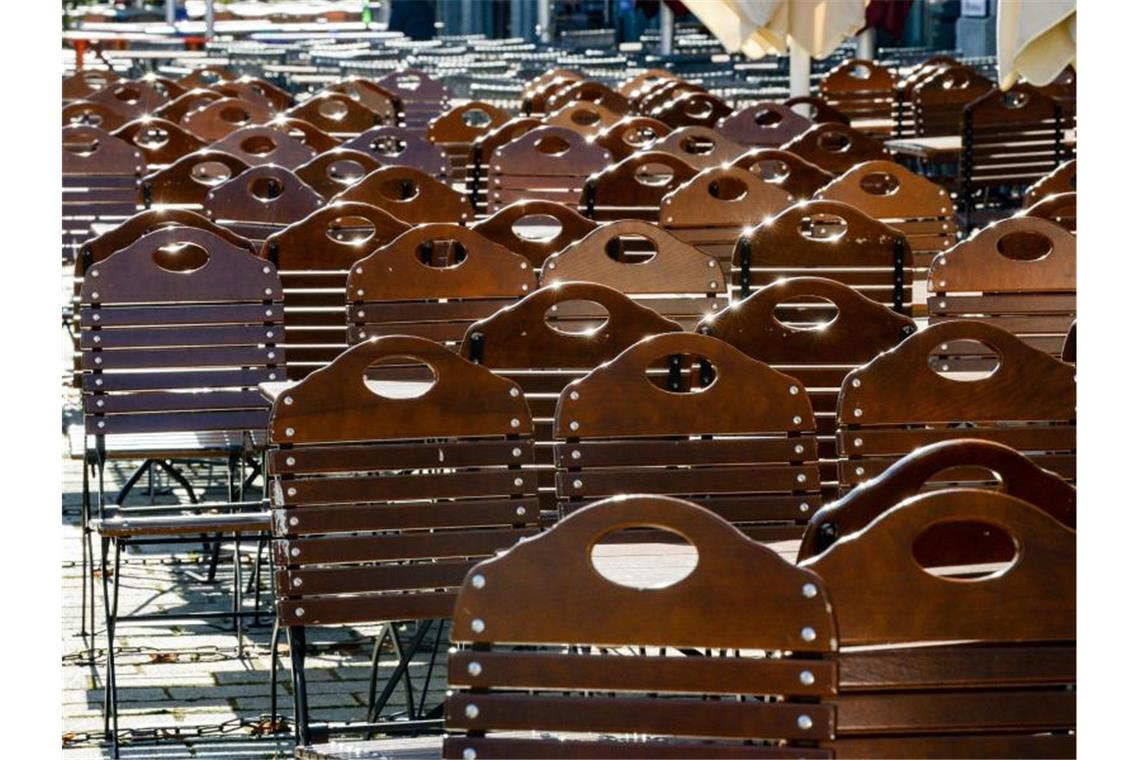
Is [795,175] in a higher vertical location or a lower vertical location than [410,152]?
higher

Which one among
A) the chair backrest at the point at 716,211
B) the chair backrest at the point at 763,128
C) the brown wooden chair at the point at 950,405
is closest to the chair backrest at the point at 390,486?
the brown wooden chair at the point at 950,405

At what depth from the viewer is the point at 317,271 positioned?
26.2 feet

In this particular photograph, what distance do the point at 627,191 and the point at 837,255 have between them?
2.11m

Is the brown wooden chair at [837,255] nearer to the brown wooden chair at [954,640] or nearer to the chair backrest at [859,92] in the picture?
the brown wooden chair at [954,640]

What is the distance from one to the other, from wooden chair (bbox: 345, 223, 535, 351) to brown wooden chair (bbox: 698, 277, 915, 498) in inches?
50.5

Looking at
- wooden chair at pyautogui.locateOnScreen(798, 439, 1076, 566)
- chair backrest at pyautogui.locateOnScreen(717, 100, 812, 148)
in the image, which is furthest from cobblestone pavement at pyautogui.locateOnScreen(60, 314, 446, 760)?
chair backrest at pyautogui.locateOnScreen(717, 100, 812, 148)

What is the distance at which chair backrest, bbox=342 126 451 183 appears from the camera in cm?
1138

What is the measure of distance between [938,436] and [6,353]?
9.07 feet

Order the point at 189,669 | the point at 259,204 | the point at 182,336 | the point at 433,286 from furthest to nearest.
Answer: the point at 259,204
the point at 433,286
the point at 182,336
the point at 189,669

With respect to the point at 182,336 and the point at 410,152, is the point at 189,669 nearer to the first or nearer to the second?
the point at 182,336

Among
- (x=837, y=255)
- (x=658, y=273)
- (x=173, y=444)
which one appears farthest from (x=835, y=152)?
(x=173, y=444)

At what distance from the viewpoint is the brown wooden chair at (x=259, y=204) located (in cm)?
930

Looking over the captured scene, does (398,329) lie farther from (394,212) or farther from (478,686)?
(478,686)

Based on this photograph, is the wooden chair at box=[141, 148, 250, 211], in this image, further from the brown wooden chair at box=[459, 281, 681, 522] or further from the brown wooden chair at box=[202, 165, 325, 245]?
the brown wooden chair at box=[459, 281, 681, 522]
